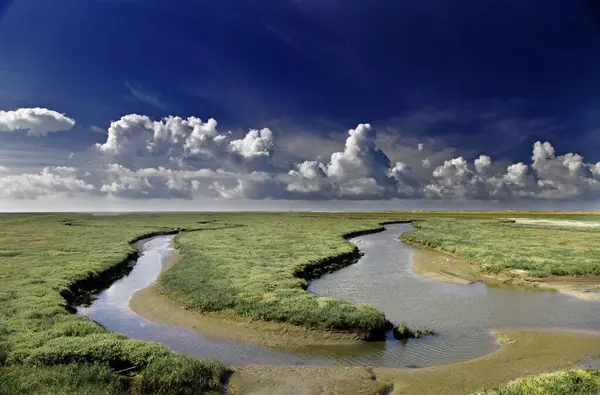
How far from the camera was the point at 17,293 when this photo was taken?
26984mm

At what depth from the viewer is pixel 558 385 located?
13.6m

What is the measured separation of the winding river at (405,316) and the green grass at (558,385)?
15.2 feet

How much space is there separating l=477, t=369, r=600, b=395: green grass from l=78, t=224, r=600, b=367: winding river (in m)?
4.64

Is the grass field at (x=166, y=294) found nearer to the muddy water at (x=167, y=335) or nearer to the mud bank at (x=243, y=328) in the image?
the mud bank at (x=243, y=328)

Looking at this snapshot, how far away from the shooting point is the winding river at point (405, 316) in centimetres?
1917

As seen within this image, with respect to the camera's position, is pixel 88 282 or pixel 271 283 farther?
pixel 88 282

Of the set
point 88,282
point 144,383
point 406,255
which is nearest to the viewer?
point 144,383

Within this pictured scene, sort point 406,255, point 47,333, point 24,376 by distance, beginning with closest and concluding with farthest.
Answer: point 24,376 → point 47,333 → point 406,255

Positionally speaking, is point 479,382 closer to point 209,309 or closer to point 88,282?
point 209,309

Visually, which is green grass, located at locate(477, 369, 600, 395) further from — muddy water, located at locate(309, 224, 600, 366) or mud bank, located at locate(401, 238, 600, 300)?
mud bank, located at locate(401, 238, 600, 300)

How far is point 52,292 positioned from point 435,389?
25.3 metres

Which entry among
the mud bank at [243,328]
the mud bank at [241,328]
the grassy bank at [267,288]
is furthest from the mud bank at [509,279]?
the mud bank at [241,328]

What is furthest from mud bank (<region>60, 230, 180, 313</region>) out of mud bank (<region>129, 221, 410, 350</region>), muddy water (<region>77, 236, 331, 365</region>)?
mud bank (<region>129, 221, 410, 350</region>)

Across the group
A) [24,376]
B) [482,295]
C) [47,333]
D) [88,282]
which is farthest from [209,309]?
[482,295]
